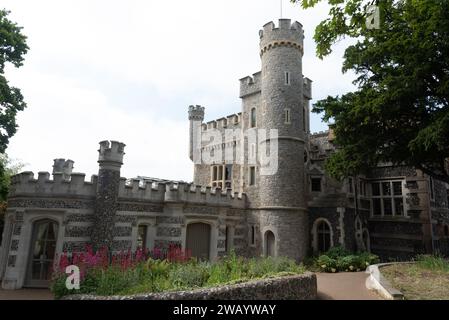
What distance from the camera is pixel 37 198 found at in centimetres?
1238

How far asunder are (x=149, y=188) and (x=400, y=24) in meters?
13.8

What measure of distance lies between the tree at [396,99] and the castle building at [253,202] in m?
3.48

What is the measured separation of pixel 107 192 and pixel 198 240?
19.1ft

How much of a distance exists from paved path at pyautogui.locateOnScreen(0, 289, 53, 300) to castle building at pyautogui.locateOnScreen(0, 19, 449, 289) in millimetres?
444

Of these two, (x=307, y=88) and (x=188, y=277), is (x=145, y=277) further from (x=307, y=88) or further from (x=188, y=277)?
(x=307, y=88)

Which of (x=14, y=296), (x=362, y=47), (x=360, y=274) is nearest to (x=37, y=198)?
(x=14, y=296)

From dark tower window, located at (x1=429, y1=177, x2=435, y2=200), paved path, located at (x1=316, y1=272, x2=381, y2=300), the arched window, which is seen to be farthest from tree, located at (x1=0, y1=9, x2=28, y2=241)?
dark tower window, located at (x1=429, y1=177, x2=435, y2=200)

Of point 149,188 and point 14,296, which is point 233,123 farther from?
point 14,296

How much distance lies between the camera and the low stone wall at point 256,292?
682 cm

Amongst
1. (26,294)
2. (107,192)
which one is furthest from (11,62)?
(26,294)

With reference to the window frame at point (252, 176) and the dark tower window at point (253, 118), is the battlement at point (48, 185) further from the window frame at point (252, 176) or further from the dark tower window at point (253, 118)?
the dark tower window at point (253, 118)

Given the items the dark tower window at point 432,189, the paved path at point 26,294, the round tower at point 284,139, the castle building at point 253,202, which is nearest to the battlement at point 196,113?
the castle building at point 253,202

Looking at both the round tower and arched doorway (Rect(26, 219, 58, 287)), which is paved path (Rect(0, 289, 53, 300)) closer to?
arched doorway (Rect(26, 219, 58, 287))

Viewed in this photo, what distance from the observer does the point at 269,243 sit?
680 inches
